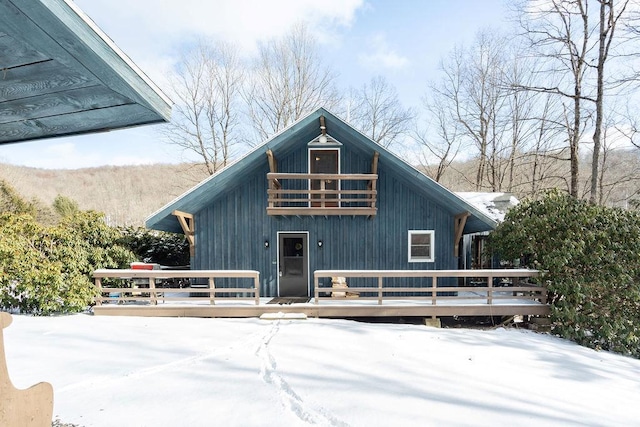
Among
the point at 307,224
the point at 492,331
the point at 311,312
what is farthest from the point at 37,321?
the point at 492,331

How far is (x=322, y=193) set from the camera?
862 centimetres

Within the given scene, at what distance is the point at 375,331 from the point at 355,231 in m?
3.37

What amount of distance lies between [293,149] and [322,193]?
174 cm

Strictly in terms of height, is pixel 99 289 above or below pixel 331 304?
above

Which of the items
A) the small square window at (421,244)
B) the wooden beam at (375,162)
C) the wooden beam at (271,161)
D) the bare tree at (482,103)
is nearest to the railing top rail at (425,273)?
the small square window at (421,244)

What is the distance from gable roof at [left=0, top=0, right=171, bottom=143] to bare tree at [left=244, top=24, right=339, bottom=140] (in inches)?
776

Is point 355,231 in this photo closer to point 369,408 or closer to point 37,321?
point 369,408

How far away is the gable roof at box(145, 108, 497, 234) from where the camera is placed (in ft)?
27.0

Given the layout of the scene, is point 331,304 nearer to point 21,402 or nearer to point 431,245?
point 431,245

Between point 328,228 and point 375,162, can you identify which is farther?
point 328,228

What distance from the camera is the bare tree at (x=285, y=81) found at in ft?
71.6

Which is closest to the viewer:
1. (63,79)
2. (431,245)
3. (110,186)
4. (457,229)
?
(63,79)

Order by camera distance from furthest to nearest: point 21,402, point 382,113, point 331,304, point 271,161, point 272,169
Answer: point 382,113 → point 272,169 → point 271,161 → point 331,304 → point 21,402

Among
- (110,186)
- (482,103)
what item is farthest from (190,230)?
(110,186)
